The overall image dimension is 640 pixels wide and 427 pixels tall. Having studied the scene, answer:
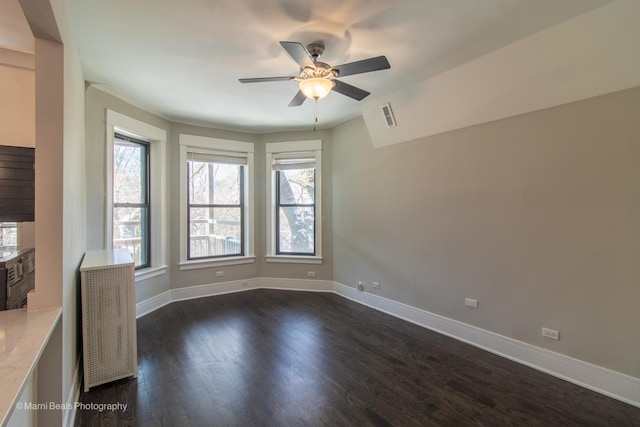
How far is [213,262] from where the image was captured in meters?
4.93

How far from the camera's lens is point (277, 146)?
5.25m

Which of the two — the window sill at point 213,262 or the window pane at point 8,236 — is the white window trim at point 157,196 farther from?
the window pane at point 8,236

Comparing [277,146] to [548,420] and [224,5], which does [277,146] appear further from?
[548,420]

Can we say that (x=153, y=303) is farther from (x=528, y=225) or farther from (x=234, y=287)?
(x=528, y=225)

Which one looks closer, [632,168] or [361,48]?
[632,168]

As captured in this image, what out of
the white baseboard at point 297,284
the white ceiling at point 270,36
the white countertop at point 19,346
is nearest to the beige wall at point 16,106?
the white ceiling at point 270,36

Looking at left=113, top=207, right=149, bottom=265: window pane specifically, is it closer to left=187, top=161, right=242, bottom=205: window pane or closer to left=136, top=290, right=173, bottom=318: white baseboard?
left=136, top=290, right=173, bottom=318: white baseboard

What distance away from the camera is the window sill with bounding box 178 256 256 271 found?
185 inches

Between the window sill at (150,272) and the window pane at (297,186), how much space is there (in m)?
2.14

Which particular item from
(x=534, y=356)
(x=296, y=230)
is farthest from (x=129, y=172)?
(x=534, y=356)

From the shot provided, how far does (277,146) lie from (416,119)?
8.21 ft

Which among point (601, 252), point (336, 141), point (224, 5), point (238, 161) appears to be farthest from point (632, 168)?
point (238, 161)

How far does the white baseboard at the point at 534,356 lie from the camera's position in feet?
7.50

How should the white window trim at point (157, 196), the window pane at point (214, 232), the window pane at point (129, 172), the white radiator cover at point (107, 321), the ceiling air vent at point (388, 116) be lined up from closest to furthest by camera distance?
the white radiator cover at point (107, 321) < the ceiling air vent at point (388, 116) < the window pane at point (129, 172) < the white window trim at point (157, 196) < the window pane at point (214, 232)
